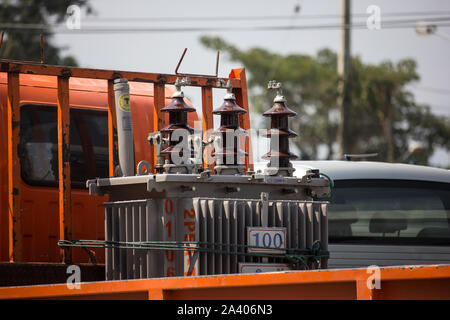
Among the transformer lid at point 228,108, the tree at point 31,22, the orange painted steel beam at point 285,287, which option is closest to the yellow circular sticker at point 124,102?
the transformer lid at point 228,108

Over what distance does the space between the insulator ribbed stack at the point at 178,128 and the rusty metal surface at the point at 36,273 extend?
0.90 m

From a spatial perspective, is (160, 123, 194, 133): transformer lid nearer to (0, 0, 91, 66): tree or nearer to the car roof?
the car roof

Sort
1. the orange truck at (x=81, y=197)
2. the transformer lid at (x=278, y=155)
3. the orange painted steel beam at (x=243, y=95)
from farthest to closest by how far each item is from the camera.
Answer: the orange painted steel beam at (x=243, y=95) → the transformer lid at (x=278, y=155) → the orange truck at (x=81, y=197)

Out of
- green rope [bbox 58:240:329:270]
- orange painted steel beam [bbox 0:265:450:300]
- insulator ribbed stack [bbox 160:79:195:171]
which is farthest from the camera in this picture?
insulator ribbed stack [bbox 160:79:195:171]

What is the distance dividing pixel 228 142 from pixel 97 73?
3.45 ft

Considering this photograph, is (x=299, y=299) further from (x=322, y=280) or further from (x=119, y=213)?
(x=119, y=213)

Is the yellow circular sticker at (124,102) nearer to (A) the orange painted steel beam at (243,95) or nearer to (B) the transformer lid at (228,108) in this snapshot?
(B) the transformer lid at (228,108)

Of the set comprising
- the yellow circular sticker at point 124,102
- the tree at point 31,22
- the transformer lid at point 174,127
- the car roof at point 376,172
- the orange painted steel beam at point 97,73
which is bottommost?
the car roof at point 376,172

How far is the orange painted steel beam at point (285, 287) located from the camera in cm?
258

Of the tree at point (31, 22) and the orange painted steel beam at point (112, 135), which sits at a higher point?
the tree at point (31, 22)

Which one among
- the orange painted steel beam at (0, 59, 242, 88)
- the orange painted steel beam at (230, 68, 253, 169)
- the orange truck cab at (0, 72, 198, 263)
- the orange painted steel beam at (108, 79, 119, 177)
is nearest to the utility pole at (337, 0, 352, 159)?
the orange truck cab at (0, 72, 198, 263)

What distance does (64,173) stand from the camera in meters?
4.69

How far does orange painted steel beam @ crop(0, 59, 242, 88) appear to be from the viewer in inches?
179
